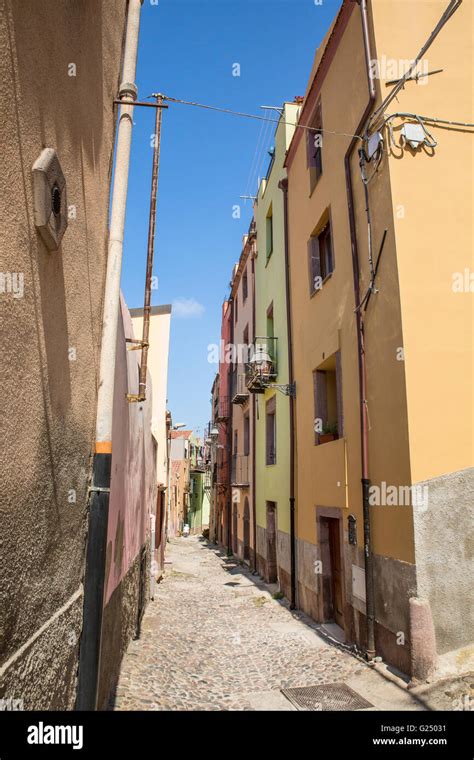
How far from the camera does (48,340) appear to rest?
9.24 ft

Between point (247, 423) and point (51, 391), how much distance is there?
17886mm

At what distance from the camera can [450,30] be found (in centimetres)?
777

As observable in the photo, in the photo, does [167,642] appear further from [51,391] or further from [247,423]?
[247,423]

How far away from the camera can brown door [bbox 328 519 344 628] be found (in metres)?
9.09

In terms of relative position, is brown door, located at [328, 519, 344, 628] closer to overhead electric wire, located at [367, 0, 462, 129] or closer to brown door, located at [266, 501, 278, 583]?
brown door, located at [266, 501, 278, 583]

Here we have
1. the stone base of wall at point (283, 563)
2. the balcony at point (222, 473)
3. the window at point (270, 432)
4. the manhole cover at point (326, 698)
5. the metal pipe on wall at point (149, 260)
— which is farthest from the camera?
the balcony at point (222, 473)

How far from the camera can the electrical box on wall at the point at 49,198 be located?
8.23 feet

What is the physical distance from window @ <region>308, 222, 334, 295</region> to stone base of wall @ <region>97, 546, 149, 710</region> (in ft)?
22.0

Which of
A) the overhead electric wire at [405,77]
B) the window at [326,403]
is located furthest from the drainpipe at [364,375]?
the window at [326,403]

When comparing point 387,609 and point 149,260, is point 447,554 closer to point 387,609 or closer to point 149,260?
point 387,609

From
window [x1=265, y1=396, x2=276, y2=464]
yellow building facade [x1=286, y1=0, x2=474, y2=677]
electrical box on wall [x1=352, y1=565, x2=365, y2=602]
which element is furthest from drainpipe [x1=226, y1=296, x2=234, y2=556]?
electrical box on wall [x1=352, y1=565, x2=365, y2=602]

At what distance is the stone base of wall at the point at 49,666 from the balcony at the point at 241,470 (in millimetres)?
15490

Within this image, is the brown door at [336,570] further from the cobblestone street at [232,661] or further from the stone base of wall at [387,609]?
the stone base of wall at [387,609]

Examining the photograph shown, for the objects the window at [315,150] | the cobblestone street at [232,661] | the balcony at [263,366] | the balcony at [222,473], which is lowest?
the cobblestone street at [232,661]
